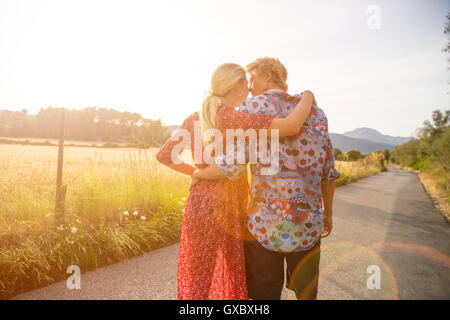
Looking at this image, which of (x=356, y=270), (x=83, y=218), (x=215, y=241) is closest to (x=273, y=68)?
(x=215, y=241)

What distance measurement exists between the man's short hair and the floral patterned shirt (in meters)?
0.10

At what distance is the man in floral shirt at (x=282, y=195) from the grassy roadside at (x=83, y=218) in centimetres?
267

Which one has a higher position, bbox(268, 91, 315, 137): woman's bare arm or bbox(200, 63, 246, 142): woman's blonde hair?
bbox(200, 63, 246, 142): woman's blonde hair

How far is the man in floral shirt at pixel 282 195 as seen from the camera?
48.1 inches

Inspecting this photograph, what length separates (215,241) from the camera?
136 cm

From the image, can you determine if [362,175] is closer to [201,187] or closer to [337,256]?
[337,256]

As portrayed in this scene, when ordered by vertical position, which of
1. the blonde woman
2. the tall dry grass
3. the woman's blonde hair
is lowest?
the tall dry grass

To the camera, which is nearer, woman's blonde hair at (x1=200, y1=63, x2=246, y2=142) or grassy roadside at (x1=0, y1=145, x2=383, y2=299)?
woman's blonde hair at (x1=200, y1=63, x2=246, y2=142)

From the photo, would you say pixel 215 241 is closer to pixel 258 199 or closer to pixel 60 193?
pixel 258 199

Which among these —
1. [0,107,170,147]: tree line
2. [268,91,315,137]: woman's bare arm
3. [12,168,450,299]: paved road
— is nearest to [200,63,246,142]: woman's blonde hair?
[268,91,315,137]: woman's bare arm

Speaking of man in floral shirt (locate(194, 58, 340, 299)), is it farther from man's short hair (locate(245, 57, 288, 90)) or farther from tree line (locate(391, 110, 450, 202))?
tree line (locate(391, 110, 450, 202))

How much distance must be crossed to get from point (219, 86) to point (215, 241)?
83 cm

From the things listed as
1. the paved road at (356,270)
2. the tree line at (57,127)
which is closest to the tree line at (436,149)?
the paved road at (356,270)

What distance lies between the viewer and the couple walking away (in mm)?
1206
